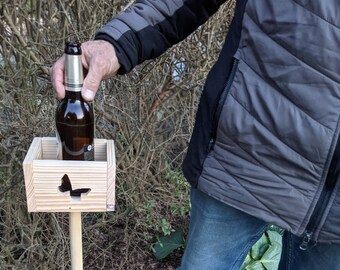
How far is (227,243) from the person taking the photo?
3.98ft

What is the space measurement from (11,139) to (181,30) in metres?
1.11

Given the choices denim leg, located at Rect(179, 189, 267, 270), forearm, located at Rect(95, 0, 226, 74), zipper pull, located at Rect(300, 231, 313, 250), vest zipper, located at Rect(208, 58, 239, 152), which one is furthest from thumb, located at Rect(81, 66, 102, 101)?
zipper pull, located at Rect(300, 231, 313, 250)

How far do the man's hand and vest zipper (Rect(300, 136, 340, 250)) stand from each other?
0.53m

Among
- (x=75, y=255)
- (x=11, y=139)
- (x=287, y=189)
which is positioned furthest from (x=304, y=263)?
(x=11, y=139)

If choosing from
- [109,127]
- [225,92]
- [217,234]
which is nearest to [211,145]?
[225,92]

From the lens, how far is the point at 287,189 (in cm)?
102

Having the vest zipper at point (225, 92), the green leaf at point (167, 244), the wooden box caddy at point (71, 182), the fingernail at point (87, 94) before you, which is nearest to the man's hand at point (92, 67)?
the fingernail at point (87, 94)

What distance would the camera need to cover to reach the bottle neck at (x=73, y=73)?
87 cm

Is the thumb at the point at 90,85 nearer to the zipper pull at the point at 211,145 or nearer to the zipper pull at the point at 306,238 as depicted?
the zipper pull at the point at 211,145

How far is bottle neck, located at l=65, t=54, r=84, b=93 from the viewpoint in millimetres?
874

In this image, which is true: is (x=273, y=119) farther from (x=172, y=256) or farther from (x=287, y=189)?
(x=172, y=256)

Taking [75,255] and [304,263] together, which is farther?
[304,263]

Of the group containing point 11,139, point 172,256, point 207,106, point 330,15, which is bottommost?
point 172,256

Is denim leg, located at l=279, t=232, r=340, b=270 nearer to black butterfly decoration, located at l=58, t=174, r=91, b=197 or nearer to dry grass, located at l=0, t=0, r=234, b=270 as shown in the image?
black butterfly decoration, located at l=58, t=174, r=91, b=197
